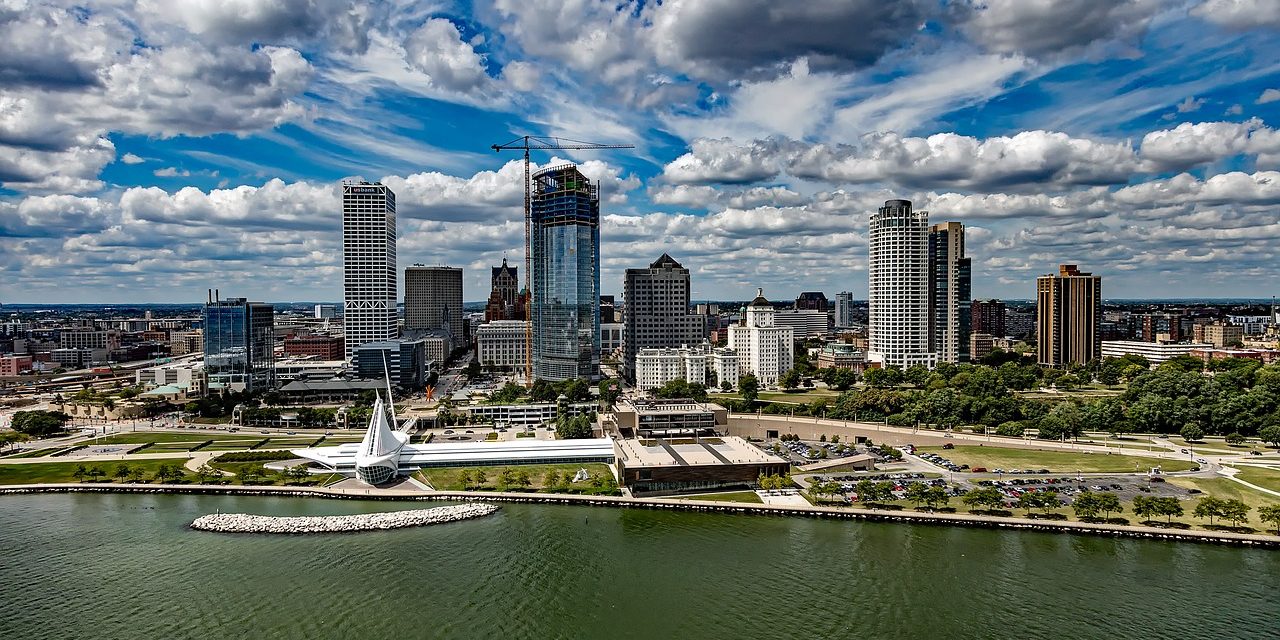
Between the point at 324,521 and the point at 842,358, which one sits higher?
the point at 842,358

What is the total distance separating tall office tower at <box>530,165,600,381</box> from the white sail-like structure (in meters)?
52.4

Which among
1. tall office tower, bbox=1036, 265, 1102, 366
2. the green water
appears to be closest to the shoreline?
the green water

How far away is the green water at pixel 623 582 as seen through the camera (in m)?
34.4

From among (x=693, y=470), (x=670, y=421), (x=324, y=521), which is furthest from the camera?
(x=670, y=421)

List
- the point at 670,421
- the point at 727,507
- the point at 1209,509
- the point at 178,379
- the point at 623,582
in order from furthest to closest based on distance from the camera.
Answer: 1. the point at 178,379
2. the point at 670,421
3. the point at 727,507
4. the point at 1209,509
5. the point at 623,582

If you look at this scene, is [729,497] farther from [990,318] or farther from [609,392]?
[990,318]

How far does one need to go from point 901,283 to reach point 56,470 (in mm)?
99904

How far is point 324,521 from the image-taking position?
1911 inches

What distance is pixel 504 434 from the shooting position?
264 ft

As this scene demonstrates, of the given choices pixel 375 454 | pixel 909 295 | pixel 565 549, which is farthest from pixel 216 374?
pixel 909 295

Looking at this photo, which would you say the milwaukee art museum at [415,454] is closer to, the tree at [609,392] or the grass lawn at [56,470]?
the grass lawn at [56,470]

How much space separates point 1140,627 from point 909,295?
8468 centimetres

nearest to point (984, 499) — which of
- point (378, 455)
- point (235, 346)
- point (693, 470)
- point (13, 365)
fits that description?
point (693, 470)

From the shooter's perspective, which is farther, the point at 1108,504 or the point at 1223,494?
the point at 1223,494
